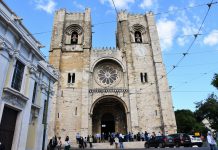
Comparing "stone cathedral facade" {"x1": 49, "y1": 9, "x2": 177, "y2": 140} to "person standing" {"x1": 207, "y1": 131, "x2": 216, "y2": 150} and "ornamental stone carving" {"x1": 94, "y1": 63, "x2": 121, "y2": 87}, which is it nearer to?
"ornamental stone carving" {"x1": 94, "y1": 63, "x2": 121, "y2": 87}

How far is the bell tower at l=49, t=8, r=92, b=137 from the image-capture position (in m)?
23.2

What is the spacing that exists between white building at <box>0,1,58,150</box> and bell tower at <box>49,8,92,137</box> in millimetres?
10066

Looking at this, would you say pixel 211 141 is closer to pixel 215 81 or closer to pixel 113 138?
pixel 113 138

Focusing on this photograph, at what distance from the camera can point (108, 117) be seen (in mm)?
27297

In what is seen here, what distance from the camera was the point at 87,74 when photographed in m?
25.4

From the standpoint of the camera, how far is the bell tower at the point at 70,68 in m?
23.2

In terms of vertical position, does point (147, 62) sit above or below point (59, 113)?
above

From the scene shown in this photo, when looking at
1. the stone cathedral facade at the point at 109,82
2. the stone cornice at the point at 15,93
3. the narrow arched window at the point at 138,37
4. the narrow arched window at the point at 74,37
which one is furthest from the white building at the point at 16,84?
the narrow arched window at the point at 138,37

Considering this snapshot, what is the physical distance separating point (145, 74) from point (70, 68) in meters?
9.46

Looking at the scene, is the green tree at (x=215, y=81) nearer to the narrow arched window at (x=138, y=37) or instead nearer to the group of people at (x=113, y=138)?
the group of people at (x=113, y=138)

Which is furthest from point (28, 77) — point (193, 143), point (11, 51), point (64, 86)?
point (64, 86)

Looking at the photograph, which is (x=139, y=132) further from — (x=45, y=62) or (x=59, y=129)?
(x=45, y=62)

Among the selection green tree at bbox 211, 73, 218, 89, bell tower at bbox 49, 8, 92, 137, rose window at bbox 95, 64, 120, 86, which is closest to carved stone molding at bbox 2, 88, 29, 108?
bell tower at bbox 49, 8, 92, 137

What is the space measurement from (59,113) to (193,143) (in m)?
14.6
